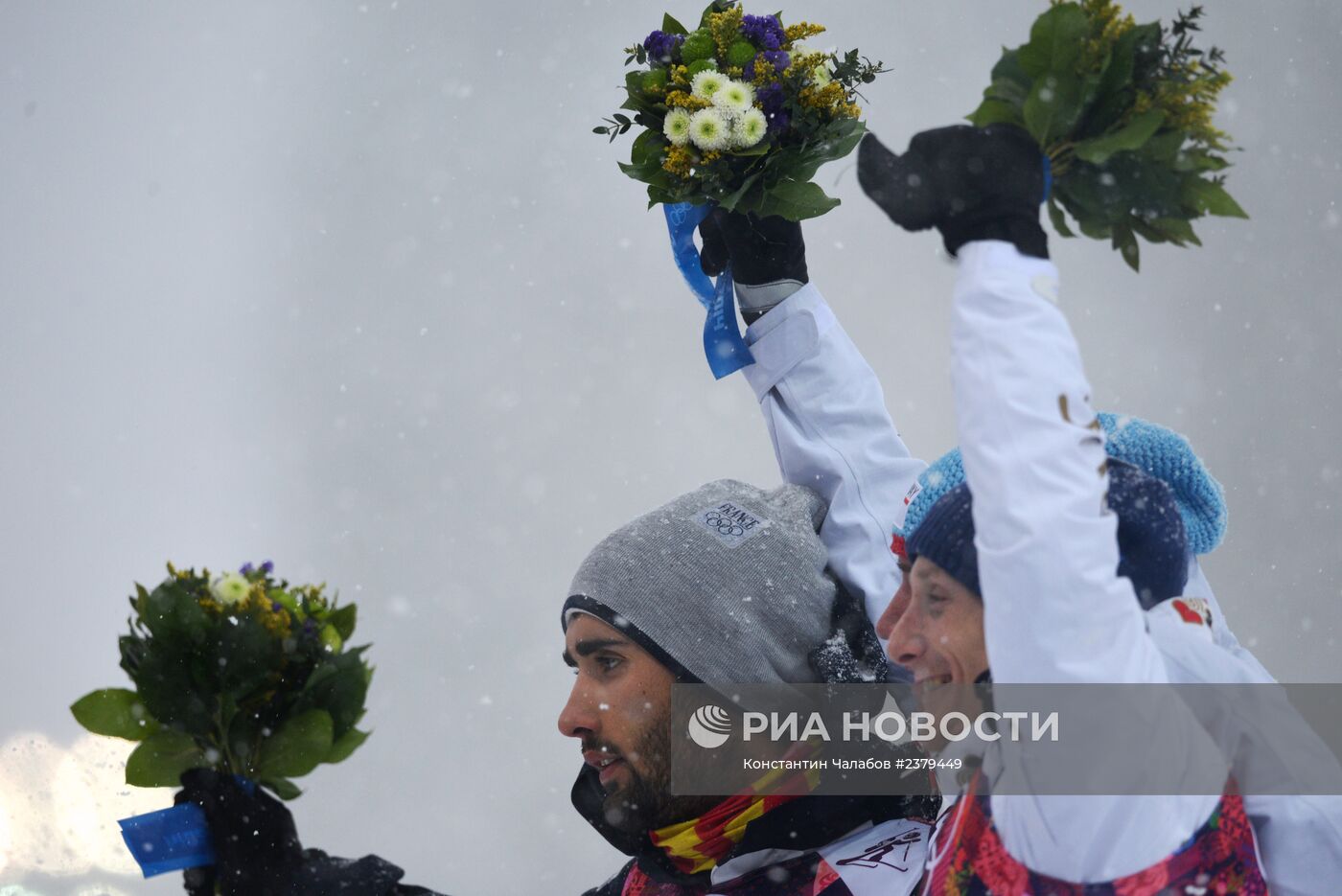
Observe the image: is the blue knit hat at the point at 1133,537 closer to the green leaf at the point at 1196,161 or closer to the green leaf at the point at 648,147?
the green leaf at the point at 1196,161

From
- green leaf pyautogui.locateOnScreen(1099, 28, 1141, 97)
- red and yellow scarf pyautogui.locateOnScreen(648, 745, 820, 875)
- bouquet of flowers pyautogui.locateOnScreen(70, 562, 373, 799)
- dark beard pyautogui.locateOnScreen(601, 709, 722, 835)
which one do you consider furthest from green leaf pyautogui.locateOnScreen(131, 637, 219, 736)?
green leaf pyautogui.locateOnScreen(1099, 28, 1141, 97)

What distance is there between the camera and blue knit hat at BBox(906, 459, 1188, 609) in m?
1.78

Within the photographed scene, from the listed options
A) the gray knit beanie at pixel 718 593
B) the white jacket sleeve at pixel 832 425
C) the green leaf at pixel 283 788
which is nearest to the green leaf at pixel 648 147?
the white jacket sleeve at pixel 832 425

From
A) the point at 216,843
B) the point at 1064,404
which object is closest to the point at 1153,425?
the point at 1064,404

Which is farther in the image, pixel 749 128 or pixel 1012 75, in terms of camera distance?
pixel 749 128

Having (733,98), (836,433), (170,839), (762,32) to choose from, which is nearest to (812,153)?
(733,98)

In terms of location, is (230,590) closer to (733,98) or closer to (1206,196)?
(733,98)

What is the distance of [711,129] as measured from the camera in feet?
8.86

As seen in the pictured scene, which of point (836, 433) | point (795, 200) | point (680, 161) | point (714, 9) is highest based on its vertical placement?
point (714, 9)

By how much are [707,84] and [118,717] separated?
2.05 metres

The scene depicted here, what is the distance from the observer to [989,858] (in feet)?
5.70

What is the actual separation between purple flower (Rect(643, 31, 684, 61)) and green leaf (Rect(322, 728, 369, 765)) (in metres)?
1.83

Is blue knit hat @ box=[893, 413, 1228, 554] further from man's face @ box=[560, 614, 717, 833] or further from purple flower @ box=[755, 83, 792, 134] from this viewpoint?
purple flower @ box=[755, 83, 792, 134]

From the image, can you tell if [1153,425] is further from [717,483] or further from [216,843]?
[216,843]
